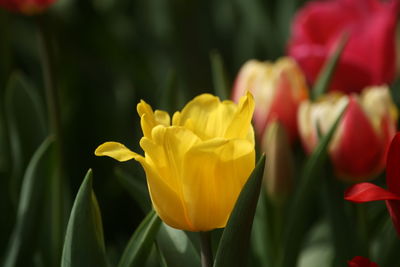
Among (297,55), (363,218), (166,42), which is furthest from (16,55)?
(363,218)

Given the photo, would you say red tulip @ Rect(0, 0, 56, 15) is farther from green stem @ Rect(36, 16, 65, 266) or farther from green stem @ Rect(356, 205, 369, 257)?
green stem @ Rect(356, 205, 369, 257)

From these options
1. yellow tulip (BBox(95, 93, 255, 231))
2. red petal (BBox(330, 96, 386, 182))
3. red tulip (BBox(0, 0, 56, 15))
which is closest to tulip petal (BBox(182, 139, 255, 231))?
yellow tulip (BBox(95, 93, 255, 231))

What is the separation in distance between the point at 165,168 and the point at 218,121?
74 mm

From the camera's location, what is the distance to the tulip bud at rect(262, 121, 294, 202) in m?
0.83

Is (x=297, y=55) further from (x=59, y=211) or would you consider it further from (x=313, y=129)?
(x=59, y=211)

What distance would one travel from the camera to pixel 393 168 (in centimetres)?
55

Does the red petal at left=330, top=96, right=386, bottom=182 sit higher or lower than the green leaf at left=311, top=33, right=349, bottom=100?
lower

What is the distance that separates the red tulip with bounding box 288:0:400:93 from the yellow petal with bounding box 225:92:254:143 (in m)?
0.50

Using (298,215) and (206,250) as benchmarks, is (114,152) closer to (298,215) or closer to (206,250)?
(206,250)

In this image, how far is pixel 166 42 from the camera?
1.58 m

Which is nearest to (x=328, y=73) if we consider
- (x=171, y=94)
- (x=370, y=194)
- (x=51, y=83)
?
(x=171, y=94)

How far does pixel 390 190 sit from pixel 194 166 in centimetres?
14

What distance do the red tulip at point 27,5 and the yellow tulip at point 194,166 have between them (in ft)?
1.39

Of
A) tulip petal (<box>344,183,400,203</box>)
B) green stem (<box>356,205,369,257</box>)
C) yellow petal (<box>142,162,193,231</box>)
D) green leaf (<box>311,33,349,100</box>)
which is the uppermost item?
green leaf (<box>311,33,349,100</box>)
